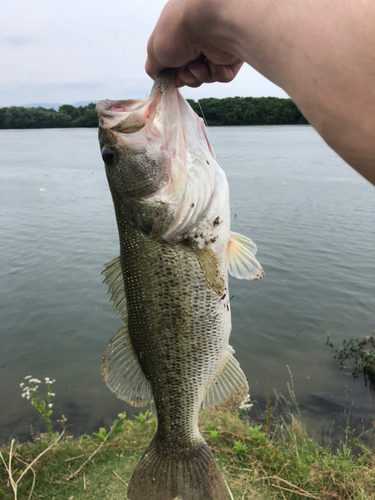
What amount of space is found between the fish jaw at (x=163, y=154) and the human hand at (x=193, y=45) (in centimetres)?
16

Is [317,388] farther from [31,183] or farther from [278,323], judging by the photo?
[31,183]

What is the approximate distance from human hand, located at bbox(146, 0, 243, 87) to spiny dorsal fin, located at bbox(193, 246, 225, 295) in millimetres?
900

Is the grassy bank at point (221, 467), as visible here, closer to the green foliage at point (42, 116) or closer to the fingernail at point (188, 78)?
the fingernail at point (188, 78)

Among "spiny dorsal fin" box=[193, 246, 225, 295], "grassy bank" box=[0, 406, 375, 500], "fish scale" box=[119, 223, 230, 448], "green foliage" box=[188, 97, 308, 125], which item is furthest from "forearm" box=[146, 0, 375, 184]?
"green foliage" box=[188, 97, 308, 125]

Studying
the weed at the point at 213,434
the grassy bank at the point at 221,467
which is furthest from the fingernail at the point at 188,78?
→ the weed at the point at 213,434

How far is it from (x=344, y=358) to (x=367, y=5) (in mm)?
7460

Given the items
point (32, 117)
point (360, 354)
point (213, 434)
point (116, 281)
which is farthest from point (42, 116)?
point (116, 281)

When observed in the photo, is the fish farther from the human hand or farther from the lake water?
the lake water

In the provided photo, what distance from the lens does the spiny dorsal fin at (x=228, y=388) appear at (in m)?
2.53

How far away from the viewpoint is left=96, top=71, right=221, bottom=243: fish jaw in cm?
199

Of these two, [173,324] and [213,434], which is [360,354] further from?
[173,324]

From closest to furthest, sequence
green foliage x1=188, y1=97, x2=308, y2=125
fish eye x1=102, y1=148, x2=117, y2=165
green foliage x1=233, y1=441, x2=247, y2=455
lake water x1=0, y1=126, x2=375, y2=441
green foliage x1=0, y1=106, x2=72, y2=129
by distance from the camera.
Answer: fish eye x1=102, y1=148, x2=117, y2=165 → green foliage x1=233, y1=441, x2=247, y2=455 → lake water x1=0, y1=126, x2=375, y2=441 → green foliage x1=188, y1=97, x2=308, y2=125 → green foliage x1=0, y1=106, x2=72, y2=129

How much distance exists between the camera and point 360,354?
7223 millimetres

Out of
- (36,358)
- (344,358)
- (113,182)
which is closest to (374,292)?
(344,358)
